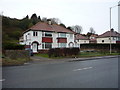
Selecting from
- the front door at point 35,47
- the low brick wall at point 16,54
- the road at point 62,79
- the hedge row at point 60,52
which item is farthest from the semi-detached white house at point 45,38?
the road at point 62,79

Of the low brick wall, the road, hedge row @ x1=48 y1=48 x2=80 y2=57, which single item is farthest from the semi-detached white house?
the road

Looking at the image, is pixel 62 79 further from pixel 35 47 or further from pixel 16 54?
pixel 35 47

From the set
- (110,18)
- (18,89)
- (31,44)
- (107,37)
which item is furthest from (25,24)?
(18,89)

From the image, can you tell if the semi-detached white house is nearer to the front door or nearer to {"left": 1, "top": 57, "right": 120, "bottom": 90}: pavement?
the front door

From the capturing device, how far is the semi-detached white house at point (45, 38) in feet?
107

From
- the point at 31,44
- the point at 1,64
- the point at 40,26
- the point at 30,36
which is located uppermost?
the point at 40,26

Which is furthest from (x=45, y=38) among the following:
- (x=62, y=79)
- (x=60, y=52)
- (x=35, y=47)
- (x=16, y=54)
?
(x=62, y=79)

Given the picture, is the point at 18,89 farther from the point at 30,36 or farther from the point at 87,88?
the point at 30,36

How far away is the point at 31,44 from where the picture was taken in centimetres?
3191

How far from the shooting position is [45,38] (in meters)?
34.4

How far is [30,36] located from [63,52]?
1448cm

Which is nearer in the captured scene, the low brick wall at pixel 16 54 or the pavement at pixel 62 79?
the pavement at pixel 62 79

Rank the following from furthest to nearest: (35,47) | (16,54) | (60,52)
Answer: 1. (35,47)
2. (60,52)
3. (16,54)

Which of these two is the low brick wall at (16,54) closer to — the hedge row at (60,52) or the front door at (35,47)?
the hedge row at (60,52)
